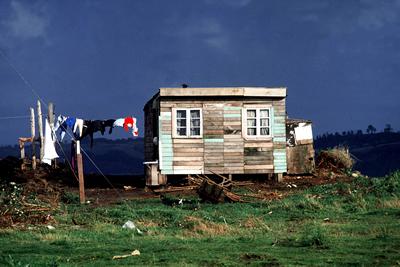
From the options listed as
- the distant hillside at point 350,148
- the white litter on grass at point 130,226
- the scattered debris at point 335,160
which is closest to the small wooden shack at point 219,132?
the scattered debris at point 335,160

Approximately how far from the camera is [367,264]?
32.2 ft

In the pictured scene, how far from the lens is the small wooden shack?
26.6m

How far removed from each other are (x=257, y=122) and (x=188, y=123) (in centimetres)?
320

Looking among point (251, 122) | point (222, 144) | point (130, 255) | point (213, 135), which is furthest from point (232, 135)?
point (130, 255)

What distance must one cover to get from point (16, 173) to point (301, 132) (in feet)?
47.3

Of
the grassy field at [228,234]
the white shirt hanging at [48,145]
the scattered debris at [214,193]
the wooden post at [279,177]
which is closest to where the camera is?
the grassy field at [228,234]

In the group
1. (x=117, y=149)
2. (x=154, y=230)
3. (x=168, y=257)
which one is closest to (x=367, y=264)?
(x=168, y=257)

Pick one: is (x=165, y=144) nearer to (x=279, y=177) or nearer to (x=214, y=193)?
(x=279, y=177)

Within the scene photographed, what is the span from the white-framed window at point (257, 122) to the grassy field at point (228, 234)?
203 inches

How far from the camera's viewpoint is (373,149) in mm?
103375

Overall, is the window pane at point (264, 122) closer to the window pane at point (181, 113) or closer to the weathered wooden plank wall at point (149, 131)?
the window pane at point (181, 113)

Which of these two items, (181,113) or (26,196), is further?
(181,113)

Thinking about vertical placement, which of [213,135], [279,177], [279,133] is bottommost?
[279,177]

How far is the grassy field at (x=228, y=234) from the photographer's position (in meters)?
10.4
